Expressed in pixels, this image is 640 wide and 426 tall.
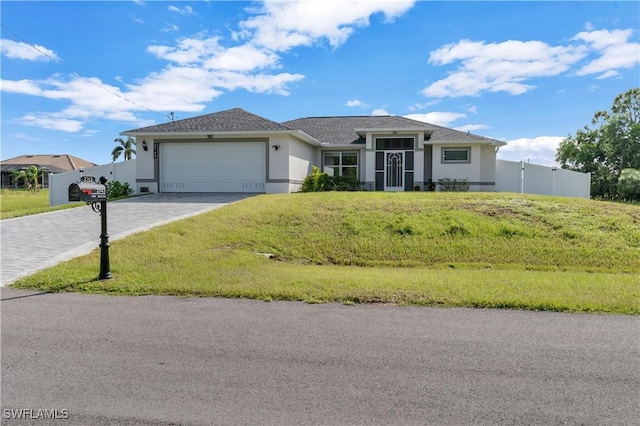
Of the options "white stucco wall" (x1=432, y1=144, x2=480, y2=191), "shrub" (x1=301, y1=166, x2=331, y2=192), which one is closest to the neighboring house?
"shrub" (x1=301, y1=166, x2=331, y2=192)

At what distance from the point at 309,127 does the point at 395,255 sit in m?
19.2

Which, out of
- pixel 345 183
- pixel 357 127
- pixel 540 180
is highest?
pixel 357 127

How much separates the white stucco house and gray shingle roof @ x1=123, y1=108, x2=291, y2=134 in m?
0.05

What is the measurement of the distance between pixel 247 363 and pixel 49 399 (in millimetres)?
1618

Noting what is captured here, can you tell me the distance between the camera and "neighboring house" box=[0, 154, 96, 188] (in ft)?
179

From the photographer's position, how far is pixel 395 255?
9.17 m

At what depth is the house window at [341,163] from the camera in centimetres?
2355

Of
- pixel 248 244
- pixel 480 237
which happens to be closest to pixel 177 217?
pixel 248 244

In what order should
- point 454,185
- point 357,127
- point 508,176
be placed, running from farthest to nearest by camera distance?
point 357,127
point 508,176
point 454,185

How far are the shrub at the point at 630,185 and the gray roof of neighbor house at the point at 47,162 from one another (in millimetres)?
59419

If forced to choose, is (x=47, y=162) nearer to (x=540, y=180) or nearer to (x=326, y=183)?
(x=326, y=183)

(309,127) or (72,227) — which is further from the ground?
(309,127)

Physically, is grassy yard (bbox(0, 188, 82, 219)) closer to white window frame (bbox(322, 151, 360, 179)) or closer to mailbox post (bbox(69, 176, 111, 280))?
mailbox post (bbox(69, 176, 111, 280))

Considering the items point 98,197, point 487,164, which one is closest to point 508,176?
point 487,164
